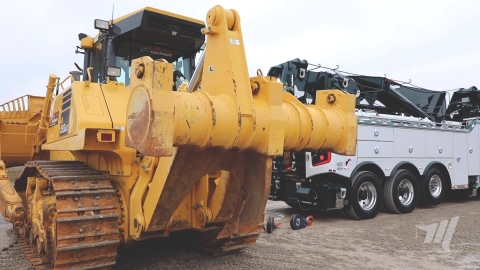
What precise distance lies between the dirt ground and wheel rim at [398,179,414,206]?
1.51 meters

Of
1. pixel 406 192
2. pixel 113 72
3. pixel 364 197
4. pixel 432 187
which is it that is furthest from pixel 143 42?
pixel 432 187

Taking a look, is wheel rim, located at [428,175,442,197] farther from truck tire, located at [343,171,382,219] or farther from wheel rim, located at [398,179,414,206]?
truck tire, located at [343,171,382,219]

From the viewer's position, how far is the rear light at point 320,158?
8008 mm

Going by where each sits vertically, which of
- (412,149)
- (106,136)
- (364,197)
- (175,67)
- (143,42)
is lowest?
(364,197)

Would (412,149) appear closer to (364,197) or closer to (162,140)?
(364,197)

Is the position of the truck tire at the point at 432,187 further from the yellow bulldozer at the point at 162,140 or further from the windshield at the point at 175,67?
the windshield at the point at 175,67

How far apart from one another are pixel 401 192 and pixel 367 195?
3.68 feet

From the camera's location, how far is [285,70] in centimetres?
950

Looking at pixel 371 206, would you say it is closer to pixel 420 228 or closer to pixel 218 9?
pixel 420 228

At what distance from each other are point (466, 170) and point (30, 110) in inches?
382

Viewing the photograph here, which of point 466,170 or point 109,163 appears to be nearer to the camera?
point 109,163

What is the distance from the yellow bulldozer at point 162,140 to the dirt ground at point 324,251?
360 millimetres

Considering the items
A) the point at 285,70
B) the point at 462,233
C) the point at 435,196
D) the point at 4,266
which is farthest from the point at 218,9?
the point at 435,196

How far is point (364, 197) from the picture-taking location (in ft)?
28.5
